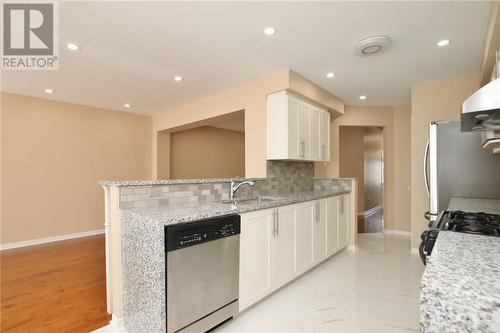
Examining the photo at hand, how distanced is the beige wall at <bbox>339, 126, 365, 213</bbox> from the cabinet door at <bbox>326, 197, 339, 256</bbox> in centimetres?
352

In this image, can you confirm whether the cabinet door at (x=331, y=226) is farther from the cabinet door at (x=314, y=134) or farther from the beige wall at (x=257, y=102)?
the beige wall at (x=257, y=102)

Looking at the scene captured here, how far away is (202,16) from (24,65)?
2.60m

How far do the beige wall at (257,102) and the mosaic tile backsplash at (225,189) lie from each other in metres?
0.27

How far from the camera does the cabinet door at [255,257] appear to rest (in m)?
2.00

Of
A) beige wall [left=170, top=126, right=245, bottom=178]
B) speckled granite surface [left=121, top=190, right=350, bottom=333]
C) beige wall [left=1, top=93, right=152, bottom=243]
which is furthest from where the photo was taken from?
beige wall [left=170, top=126, right=245, bottom=178]

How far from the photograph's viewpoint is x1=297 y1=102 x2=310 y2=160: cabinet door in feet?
11.2

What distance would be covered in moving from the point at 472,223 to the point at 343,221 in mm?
2466

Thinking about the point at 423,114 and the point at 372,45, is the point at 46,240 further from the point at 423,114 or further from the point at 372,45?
the point at 423,114

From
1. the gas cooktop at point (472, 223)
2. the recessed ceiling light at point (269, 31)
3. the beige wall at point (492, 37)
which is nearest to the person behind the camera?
the gas cooktop at point (472, 223)

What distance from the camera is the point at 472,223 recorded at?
4.26 ft

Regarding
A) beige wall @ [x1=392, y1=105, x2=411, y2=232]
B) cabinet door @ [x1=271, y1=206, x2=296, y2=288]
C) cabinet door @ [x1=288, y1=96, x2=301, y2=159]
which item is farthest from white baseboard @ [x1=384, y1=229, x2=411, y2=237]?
cabinet door @ [x1=271, y1=206, x2=296, y2=288]

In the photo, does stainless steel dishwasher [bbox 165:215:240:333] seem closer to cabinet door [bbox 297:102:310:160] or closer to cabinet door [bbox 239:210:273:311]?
cabinet door [bbox 239:210:273:311]

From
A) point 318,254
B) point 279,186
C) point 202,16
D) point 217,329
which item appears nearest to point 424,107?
point 279,186

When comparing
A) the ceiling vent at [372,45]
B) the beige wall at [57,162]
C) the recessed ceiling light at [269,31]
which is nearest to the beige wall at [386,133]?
the ceiling vent at [372,45]
